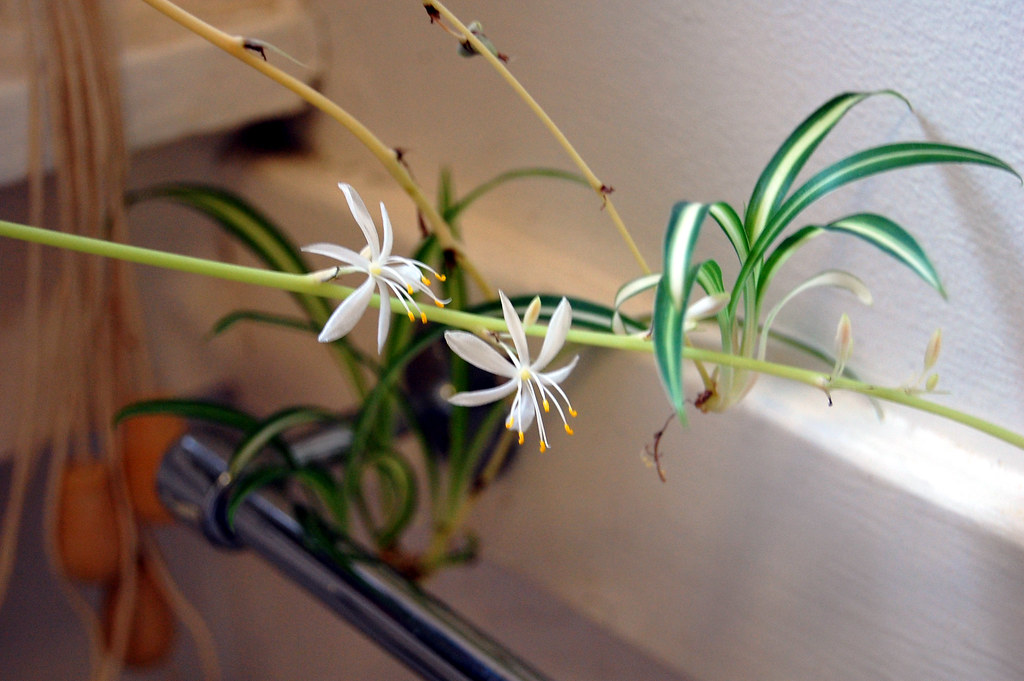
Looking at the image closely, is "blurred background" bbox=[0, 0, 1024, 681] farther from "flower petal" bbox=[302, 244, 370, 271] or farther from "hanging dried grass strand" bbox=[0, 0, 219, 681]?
"flower petal" bbox=[302, 244, 370, 271]

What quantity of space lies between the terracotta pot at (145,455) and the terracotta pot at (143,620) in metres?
0.07

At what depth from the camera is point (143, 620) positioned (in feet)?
2.35

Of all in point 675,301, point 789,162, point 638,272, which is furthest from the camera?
point 638,272

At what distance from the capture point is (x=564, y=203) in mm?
580

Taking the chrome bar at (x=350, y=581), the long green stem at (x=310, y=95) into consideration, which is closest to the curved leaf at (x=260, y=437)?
the chrome bar at (x=350, y=581)

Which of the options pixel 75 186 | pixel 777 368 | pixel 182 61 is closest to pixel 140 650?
pixel 75 186

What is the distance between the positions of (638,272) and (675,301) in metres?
0.31

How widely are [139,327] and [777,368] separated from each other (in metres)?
0.57

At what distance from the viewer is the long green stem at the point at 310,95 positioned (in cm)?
29

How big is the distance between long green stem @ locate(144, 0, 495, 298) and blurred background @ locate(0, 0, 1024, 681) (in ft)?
0.56

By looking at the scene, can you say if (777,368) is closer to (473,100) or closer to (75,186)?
(473,100)

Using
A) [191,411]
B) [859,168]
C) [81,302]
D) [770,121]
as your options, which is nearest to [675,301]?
[859,168]

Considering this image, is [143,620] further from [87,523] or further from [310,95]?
[310,95]

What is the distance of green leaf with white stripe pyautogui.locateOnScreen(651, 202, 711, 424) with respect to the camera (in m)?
0.25
